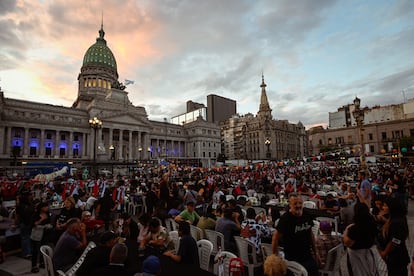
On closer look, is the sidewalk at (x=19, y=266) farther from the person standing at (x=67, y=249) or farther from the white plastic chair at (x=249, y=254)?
the white plastic chair at (x=249, y=254)

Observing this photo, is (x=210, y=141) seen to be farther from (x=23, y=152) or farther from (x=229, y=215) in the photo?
(x=229, y=215)

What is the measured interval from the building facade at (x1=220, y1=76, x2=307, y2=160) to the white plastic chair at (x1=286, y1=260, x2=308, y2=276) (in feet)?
242

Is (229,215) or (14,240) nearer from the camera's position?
(229,215)

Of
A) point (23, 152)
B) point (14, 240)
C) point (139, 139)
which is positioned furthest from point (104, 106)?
point (14, 240)

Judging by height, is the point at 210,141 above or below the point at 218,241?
above

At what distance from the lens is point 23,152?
47.6 m

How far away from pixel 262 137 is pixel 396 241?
8128 centimetres

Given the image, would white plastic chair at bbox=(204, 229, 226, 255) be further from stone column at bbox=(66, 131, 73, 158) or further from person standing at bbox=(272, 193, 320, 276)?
stone column at bbox=(66, 131, 73, 158)

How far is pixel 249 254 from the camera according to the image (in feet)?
16.0

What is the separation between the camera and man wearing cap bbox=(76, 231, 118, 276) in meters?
3.45

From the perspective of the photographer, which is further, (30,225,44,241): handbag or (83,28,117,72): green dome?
(83,28,117,72): green dome

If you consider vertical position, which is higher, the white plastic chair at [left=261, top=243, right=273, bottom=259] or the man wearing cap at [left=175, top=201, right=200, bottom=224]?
the man wearing cap at [left=175, top=201, right=200, bottom=224]

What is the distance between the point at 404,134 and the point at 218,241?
6409 centimetres

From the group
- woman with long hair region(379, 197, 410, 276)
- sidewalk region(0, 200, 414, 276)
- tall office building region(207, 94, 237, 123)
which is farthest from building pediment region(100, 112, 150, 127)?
tall office building region(207, 94, 237, 123)
